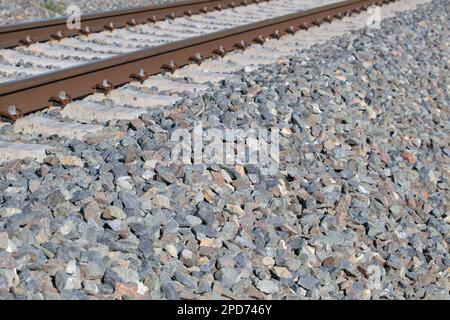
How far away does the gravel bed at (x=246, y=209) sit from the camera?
3.46 meters

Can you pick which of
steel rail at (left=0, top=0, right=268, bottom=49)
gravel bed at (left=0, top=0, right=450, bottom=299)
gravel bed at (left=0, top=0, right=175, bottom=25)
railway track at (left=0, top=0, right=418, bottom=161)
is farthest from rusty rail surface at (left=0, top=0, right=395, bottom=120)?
gravel bed at (left=0, top=0, right=175, bottom=25)

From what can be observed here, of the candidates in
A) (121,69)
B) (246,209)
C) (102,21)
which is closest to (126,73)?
(121,69)

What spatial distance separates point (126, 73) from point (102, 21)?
3.05 meters

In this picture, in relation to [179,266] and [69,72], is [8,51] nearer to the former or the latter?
[69,72]

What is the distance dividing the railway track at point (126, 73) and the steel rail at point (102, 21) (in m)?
0.10

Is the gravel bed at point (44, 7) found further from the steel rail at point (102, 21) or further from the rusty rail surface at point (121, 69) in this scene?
the rusty rail surface at point (121, 69)

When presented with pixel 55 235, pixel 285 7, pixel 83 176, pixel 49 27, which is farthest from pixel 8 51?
pixel 285 7

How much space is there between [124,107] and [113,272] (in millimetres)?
2624

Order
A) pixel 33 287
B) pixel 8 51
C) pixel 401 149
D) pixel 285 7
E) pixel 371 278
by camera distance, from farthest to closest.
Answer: pixel 285 7, pixel 8 51, pixel 401 149, pixel 371 278, pixel 33 287

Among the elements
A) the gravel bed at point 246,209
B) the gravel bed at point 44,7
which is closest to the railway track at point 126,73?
the gravel bed at point 246,209

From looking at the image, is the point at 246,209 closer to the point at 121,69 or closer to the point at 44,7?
the point at 121,69

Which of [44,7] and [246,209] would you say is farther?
[44,7]

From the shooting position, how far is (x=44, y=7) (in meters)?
11.5
